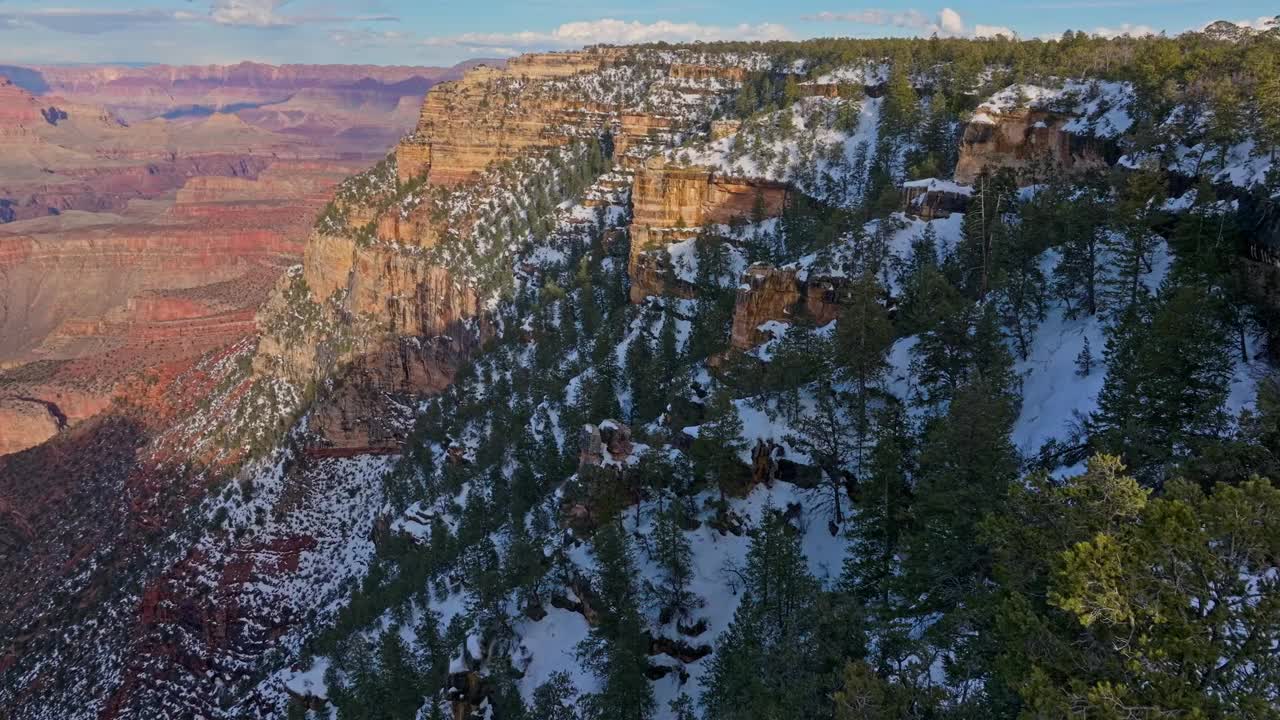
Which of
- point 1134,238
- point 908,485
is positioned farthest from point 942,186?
point 908,485

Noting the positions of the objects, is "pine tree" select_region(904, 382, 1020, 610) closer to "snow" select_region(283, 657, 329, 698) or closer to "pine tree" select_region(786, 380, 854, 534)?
"pine tree" select_region(786, 380, 854, 534)

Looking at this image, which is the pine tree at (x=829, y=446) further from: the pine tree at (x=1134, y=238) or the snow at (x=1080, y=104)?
the snow at (x=1080, y=104)

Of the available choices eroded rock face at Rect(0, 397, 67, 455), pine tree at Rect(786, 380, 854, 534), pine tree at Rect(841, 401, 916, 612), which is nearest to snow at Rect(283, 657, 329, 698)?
pine tree at Rect(786, 380, 854, 534)

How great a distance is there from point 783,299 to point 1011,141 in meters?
26.1

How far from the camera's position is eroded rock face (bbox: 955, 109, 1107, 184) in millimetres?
62375

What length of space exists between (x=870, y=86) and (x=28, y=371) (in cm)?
14995

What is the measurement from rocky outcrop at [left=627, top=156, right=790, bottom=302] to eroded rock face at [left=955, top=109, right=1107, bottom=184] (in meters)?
19.5

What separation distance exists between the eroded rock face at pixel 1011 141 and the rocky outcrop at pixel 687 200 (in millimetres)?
19509

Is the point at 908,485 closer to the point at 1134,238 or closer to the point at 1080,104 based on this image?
the point at 1134,238

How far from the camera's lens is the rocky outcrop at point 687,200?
77.6 meters

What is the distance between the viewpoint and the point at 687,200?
257 ft

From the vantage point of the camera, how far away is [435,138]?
114 meters

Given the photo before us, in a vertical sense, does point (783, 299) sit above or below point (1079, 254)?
below

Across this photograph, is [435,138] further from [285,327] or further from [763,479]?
[763,479]
